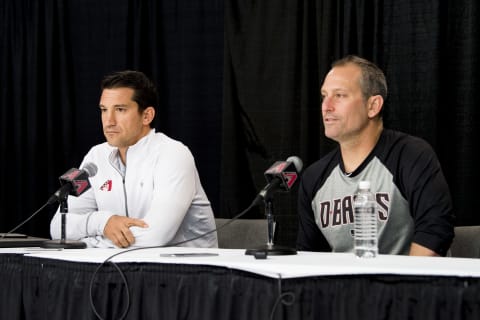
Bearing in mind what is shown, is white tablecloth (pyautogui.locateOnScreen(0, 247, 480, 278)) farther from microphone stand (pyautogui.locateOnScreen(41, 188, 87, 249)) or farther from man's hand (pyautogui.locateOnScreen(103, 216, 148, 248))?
man's hand (pyautogui.locateOnScreen(103, 216, 148, 248))

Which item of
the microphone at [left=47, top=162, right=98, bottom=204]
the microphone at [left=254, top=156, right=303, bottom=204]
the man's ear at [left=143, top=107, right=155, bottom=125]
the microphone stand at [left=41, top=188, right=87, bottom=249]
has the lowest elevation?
the microphone stand at [left=41, top=188, right=87, bottom=249]

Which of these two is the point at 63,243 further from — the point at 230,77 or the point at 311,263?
the point at 230,77

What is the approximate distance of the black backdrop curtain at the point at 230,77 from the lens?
3.57 meters

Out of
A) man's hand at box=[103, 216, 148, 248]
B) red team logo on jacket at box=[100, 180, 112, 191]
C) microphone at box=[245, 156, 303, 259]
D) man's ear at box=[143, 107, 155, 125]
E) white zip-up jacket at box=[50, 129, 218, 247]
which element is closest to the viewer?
microphone at box=[245, 156, 303, 259]

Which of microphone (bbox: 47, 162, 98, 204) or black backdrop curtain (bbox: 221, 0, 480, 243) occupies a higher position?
black backdrop curtain (bbox: 221, 0, 480, 243)

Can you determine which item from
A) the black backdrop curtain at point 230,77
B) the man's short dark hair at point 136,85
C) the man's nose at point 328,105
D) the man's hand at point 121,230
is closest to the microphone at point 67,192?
the man's hand at point 121,230

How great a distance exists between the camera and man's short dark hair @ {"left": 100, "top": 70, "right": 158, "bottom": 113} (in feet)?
10.9

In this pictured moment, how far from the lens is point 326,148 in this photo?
3.87 m

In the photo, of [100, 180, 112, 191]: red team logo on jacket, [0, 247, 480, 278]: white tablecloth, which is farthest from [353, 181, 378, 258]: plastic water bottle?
[100, 180, 112, 191]: red team logo on jacket

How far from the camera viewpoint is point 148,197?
3.18 meters

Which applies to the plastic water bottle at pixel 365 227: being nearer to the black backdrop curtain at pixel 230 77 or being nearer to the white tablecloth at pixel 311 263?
the white tablecloth at pixel 311 263

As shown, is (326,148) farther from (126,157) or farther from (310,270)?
(310,270)

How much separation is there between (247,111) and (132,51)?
95cm

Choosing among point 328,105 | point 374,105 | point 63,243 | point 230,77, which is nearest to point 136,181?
point 63,243
